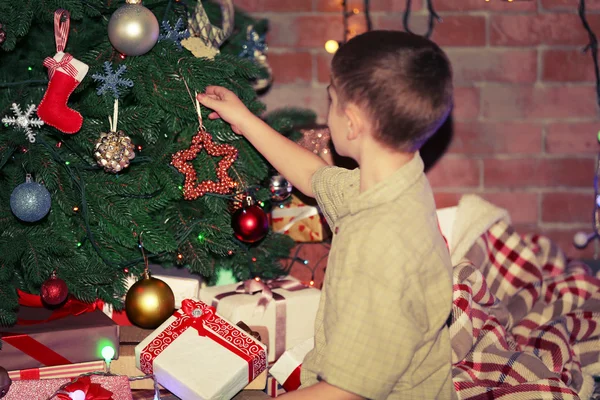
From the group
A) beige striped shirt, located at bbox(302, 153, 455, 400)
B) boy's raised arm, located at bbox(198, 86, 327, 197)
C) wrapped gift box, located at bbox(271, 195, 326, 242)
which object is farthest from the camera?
wrapped gift box, located at bbox(271, 195, 326, 242)

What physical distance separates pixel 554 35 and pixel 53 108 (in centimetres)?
175

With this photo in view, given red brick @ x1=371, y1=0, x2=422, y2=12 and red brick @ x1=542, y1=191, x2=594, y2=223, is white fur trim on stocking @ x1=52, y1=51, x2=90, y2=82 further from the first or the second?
red brick @ x1=542, y1=191, x2=594, y2=223

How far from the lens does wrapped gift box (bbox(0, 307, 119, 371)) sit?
1.81 m

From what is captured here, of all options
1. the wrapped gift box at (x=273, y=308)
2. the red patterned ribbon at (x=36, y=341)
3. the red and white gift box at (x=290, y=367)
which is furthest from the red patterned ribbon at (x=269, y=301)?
the red patterned ribbon at (x=36, y=341)

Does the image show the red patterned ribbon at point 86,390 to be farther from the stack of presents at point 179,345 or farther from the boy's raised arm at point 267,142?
the boy's raised arm at point 267,142

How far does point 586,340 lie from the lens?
2.17 metres

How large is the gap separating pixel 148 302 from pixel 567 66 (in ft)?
5.57

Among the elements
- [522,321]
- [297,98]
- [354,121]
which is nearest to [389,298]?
[354,121]

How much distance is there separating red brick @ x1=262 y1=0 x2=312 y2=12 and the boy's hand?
84 cm

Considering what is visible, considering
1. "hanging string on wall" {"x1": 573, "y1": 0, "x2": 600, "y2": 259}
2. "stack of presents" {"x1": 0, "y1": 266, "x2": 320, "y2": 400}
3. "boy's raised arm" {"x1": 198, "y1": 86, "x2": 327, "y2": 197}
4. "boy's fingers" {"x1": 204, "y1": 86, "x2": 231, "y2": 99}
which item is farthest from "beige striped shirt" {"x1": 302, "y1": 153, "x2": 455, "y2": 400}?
"hanging string on wall" {"x1": 573, "y1": 0, "x2": 600, "y2": 259}

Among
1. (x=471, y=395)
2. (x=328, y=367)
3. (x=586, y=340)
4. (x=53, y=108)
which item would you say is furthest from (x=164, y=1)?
(x=586, y=340)

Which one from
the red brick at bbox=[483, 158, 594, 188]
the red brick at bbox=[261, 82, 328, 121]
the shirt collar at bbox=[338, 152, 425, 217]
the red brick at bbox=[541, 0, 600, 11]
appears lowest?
the red brick at bbox=[483, 158, 594, 188]

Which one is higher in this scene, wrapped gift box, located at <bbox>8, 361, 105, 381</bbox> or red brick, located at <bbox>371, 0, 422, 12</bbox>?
red brick, located at <bbox>371, 0, 422, 12</bbox>

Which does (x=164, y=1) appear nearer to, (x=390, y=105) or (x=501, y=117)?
(x=390, y=105)
